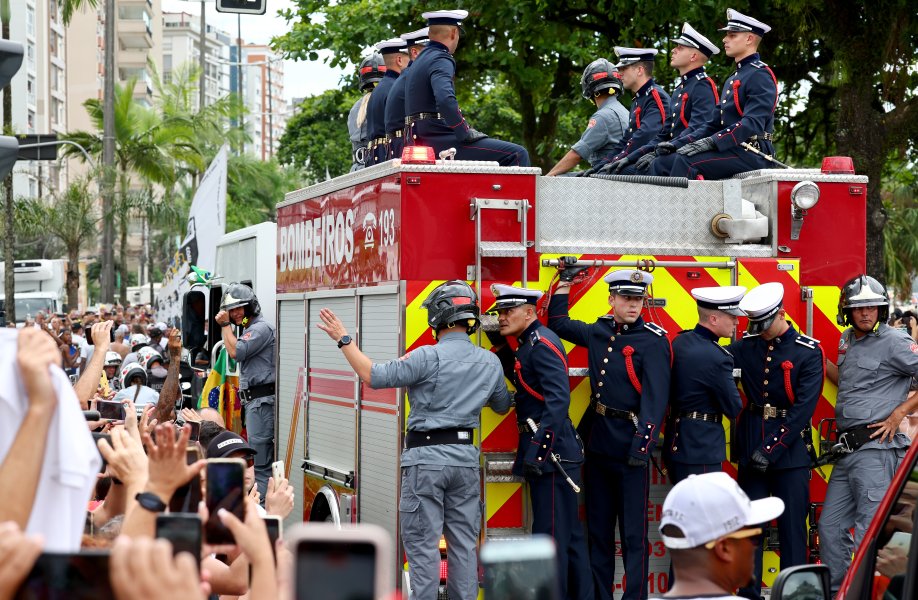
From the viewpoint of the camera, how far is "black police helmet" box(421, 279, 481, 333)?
702cm

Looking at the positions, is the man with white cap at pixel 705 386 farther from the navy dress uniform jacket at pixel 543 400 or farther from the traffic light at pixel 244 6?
the traffic light at pixel 244 6

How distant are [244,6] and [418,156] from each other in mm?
6507

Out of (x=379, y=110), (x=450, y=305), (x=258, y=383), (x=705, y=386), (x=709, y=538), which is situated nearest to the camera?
(x=709, y=538)

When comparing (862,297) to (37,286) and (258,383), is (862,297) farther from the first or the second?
(37,286)

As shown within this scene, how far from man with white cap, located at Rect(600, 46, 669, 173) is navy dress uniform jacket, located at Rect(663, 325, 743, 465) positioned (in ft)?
6.89

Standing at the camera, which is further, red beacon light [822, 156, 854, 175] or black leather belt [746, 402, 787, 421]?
red beacon light [822, 156, 854, 175]

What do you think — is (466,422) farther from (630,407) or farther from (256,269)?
(256,269)

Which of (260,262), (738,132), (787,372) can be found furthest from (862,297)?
(260,262)

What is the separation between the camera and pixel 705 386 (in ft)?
24.4

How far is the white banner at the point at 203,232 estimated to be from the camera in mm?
16172

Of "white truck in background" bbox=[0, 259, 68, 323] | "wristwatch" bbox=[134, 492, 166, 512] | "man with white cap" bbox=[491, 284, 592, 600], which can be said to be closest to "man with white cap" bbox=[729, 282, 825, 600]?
"man with white cap" bbox=[491, 284, 592, 600]

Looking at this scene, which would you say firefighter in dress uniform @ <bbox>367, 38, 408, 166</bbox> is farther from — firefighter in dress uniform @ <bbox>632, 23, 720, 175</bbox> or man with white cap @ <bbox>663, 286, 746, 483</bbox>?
man with white cap @ <bbox>663, 286, 746, 483</bbox>

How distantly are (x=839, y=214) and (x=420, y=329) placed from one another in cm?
269

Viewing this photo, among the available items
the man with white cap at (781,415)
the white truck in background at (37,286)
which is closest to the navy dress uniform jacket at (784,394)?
the man with white cap at (781,415)
